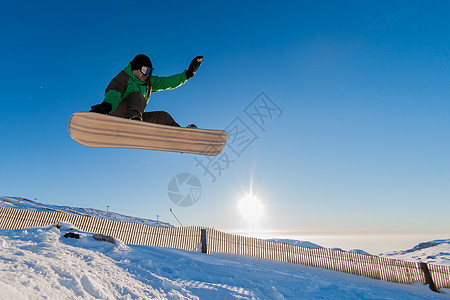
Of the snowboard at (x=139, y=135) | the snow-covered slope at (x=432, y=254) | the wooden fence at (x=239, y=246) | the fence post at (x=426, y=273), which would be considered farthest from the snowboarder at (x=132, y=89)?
the snow-covered slope at (x=432, y=254)

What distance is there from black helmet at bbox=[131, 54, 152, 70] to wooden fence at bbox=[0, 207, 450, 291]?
26.2 feet

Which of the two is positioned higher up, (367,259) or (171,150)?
(171,150)

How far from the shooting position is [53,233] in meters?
5.07

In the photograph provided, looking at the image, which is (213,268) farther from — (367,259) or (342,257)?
(367,259)

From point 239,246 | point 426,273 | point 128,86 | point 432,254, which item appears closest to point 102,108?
point 128,86

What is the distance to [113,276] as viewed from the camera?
337cm

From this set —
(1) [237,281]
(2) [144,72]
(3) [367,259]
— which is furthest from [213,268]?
(3) [367,259]

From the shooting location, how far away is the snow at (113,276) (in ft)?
7.91

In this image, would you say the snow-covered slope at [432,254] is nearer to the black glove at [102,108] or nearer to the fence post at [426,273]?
the fence post at [426,273]

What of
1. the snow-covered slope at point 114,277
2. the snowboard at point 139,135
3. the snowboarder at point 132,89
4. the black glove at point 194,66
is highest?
the black glove at point 194,66

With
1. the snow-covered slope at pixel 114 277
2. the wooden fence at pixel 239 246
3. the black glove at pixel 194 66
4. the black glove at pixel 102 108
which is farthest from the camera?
the wooden fence at pixel 239 246

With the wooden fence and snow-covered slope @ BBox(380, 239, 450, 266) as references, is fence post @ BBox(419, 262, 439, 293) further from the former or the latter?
snow-covered slope @ BBox(380, 239, 450, 266)

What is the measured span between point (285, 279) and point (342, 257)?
6.35 m

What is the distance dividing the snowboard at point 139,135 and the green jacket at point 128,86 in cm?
26
